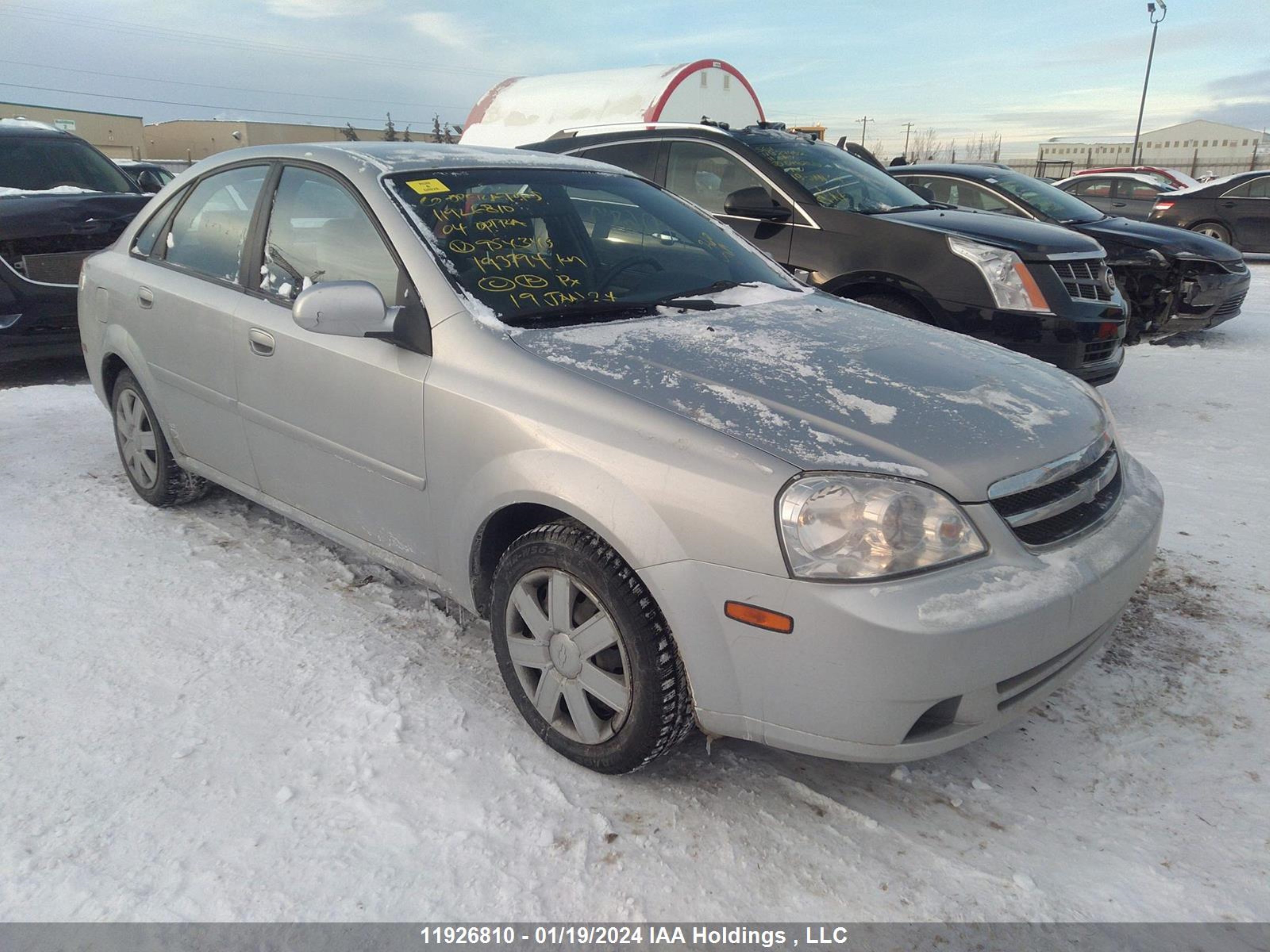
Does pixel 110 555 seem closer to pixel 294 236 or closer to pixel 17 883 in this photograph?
pixel 294 236

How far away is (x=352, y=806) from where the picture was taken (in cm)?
227

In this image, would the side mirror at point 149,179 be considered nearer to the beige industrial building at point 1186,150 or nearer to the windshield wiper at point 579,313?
the windshield wiper at point 579,313

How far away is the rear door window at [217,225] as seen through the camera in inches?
133

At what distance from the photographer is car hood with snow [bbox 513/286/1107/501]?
2.09 m

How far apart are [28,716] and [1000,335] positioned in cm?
488

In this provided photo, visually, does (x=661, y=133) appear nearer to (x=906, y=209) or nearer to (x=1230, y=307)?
(x=906, y=209)

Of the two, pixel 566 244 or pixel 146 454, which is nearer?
pixel 566 244

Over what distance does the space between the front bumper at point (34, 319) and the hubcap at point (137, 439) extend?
Answer: 2326 millimetres

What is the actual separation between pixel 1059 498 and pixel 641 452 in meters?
1.09

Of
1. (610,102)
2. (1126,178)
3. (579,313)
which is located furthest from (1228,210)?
(579,313)

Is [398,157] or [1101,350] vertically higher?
[398,157]

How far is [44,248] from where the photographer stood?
6020 mm

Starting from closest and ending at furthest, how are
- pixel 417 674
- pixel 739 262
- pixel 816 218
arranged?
pixel 417 674 → pixel 739 262 → pixel 816 218

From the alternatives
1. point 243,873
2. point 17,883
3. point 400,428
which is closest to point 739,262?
point 400,428
